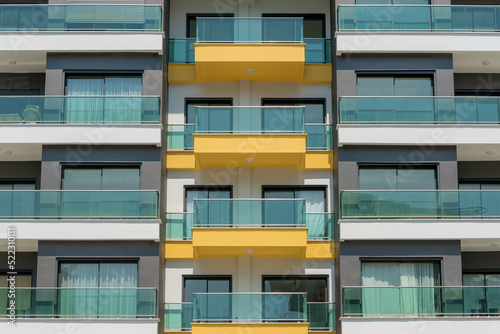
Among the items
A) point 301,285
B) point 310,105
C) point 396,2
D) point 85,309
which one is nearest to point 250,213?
point 301,285

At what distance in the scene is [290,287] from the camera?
89.4ft

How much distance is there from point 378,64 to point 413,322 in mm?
7480

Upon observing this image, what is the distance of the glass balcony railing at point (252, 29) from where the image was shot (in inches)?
1105

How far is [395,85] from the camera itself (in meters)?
27.7

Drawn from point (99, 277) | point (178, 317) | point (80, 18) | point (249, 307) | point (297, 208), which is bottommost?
point (178, 317)

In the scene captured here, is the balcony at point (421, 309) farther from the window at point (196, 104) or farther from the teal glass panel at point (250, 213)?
the window at point (196, 104)

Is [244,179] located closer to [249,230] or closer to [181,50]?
[249,230]

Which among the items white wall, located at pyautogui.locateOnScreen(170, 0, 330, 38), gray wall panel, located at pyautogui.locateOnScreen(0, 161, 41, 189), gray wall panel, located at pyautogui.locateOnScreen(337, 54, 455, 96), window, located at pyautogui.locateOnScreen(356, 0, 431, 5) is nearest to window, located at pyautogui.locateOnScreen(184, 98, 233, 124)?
white wall, located at pyautogui.locateOnScreen(170, 0, 330, 38)

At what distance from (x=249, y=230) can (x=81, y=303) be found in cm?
500

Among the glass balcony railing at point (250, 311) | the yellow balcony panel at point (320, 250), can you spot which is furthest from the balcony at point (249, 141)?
the glass balcony railing at point (250, 311)

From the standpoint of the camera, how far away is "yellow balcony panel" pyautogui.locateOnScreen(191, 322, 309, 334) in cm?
2550

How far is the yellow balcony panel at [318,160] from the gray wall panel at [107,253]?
17.0 feet

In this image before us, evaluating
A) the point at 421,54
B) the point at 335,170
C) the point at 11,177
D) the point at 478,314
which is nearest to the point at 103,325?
the point at 11,177

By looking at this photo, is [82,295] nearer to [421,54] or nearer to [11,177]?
[11,177]
